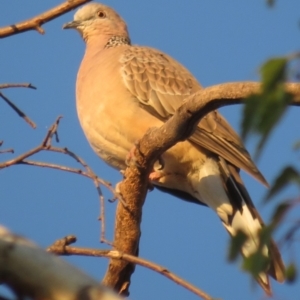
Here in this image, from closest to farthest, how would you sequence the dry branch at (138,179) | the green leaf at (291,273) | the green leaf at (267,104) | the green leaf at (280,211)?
the green leaf at (267,104)
the green leaf at (280,211)
the green leaf at (291,273)
the dry branch at (138,179)

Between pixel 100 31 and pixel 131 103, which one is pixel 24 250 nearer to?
pixel 131 103

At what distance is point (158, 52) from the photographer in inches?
258

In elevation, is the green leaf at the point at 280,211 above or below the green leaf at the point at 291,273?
above

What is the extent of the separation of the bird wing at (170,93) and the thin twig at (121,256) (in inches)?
58.8

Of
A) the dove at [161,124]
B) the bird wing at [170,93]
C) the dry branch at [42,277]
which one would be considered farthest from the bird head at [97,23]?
the dry branch at [42,277]

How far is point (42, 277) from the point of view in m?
1.72

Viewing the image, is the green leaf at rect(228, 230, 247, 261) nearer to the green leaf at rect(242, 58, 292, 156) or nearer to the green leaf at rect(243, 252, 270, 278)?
the green leaf at rect(243, 252, 270, 278)

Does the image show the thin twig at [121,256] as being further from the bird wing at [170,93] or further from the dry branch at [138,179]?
the bird wing at [170,93]

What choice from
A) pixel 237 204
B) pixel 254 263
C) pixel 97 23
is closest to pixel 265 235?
pixel 254 263

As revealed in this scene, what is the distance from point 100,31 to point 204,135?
2004 mm

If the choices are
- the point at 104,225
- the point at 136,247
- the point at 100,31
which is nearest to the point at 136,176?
the point at 136,247

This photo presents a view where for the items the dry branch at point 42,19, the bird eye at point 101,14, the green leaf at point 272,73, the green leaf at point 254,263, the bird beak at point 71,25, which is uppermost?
the green leaf at point 272,73

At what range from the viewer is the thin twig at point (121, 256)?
3.10 meters

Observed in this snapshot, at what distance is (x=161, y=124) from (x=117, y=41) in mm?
1469
